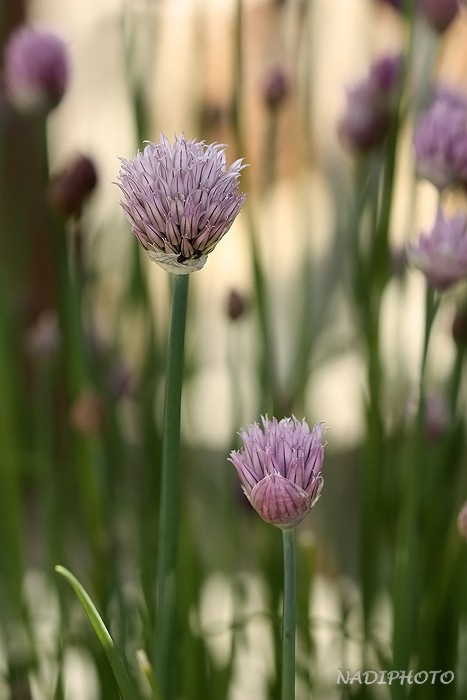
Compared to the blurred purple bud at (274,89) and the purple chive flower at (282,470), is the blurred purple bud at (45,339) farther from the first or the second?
the purple chive flower at (282,470)

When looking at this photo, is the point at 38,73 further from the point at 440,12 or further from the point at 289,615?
the point at 289,615

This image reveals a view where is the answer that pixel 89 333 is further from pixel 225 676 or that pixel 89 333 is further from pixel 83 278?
pixel 225 676

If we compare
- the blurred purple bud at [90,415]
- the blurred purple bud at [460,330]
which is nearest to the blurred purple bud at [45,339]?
the blurred purple bud at [90,415]

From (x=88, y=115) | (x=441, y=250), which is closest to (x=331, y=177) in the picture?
(x=88, y=115)

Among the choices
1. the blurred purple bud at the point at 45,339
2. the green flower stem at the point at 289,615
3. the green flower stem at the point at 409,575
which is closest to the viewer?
the green flower stem at the point at 289,615

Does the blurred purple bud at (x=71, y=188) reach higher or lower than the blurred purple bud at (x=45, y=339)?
higher
